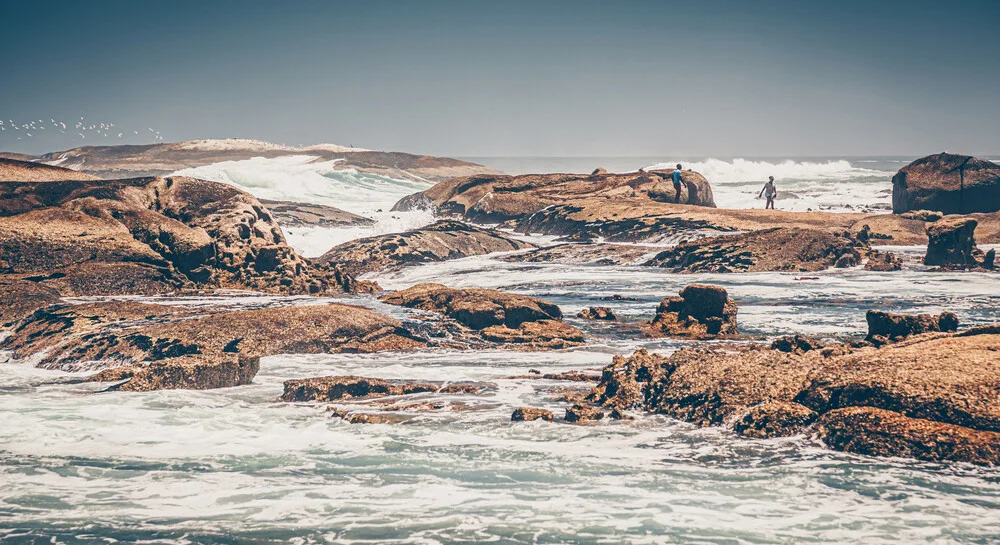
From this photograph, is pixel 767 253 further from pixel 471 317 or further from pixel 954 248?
pixel 471 317

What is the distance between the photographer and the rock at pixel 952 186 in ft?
163

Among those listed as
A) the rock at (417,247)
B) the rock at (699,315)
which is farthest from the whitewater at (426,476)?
the rock at (417,247)

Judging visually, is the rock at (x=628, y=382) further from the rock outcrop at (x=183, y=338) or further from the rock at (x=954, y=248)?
the rock at (x=954, y=248)

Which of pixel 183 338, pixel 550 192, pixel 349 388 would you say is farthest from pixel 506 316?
pixel 550 192

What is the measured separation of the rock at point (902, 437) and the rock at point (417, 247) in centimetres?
2932

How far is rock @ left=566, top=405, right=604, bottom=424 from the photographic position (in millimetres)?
14570

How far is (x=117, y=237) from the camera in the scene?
27.1m

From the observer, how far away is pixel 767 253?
37938 millimetres

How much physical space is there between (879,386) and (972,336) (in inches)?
102

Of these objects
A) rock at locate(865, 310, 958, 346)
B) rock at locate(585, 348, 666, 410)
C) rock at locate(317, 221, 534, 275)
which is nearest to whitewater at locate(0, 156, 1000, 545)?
rock at locate(585, 348, 666, 410)

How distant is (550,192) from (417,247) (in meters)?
20.2

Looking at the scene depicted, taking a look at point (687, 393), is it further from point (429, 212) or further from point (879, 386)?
point (429, 212)

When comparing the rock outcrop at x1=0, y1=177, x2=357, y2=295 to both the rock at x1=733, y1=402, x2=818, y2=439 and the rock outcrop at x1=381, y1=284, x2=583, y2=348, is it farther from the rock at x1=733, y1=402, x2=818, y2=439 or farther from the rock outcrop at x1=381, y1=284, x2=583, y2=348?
the rock at x1=733, y1=402, x2=818, y2=439

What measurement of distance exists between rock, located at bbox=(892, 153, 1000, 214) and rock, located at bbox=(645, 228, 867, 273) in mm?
12977
